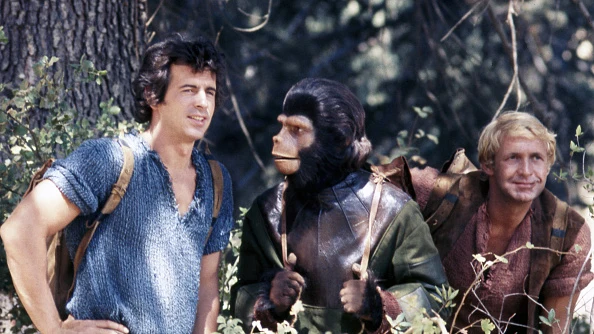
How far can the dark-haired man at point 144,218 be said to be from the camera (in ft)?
10.9

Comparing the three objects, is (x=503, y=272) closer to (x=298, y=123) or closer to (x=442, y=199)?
(x=442, y=199)

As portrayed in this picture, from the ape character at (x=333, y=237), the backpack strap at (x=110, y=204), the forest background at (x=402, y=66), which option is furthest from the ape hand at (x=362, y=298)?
the forest background at (x=402, y=66)

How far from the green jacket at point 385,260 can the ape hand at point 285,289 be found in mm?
59

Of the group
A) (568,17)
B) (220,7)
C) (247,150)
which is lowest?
(247,150)

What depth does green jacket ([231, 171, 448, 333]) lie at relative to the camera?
3.71 metres

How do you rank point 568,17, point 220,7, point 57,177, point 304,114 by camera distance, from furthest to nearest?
1. point 568,17
2. point 220,7
3. point 304,114
4. point 57,177

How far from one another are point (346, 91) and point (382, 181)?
14.5 inches

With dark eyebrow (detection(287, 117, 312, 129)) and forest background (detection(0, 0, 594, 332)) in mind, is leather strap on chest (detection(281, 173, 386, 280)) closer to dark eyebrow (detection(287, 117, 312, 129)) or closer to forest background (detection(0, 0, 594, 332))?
dark eyebrow (detection(287, 117, 312, 129))

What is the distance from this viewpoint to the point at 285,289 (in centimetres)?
368

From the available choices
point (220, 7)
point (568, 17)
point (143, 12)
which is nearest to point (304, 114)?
point (143, 12)

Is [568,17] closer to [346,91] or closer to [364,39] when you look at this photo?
[364,39]

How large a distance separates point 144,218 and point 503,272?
1.56 meters

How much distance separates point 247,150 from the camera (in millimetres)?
8102

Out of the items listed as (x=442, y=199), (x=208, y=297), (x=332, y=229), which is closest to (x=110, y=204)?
(x=208, y=297)
